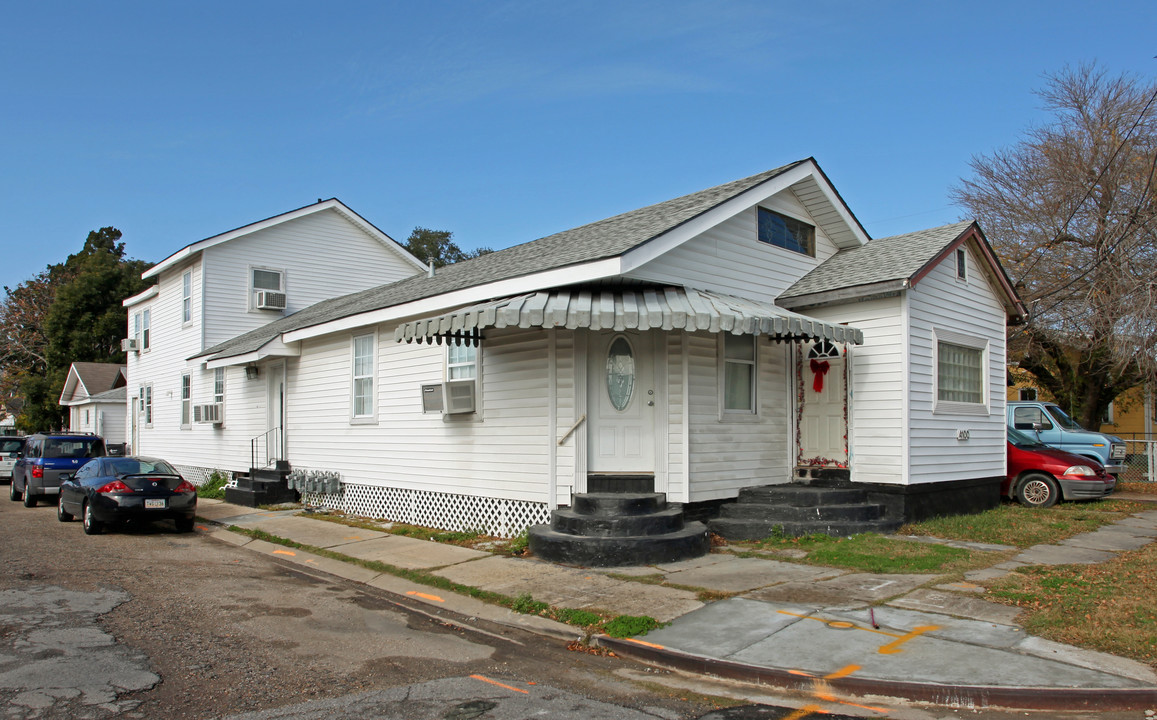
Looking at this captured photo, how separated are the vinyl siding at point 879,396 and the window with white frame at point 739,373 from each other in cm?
148

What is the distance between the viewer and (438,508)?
1277 centimetres

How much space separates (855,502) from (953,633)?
5046 mm

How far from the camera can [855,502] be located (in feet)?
37.1

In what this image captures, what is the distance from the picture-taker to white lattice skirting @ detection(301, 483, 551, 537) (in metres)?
11.3

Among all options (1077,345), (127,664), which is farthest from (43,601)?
(1077,345)

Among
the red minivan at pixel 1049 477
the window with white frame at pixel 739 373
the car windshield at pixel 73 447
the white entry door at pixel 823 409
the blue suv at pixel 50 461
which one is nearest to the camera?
the window with white frame at pixel 739 373

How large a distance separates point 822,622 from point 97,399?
117 ft

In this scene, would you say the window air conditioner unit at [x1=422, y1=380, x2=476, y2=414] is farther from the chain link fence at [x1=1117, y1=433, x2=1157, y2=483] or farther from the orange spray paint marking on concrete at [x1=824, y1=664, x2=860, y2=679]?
the chain link fence at [x1=1117, y1=433, x2=1157, y2=483]

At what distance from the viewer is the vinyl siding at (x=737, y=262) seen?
11.0m

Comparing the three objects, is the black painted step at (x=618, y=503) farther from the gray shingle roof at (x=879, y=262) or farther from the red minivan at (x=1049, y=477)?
the red minivan at (x=1049, y=477)

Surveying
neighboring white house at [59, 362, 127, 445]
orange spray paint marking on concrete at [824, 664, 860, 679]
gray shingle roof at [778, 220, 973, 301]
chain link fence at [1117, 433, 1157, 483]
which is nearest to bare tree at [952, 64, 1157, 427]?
chain link fence at [1117, 433, 1157, 483]

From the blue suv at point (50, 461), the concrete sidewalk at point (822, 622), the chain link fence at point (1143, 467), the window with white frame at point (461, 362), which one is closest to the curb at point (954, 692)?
the concrete sidewalk at point (822, 622)

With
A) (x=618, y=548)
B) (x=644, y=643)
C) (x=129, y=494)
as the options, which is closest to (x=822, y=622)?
(x=644, y=643)

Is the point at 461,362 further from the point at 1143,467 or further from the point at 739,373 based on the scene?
the point at 1143,467
